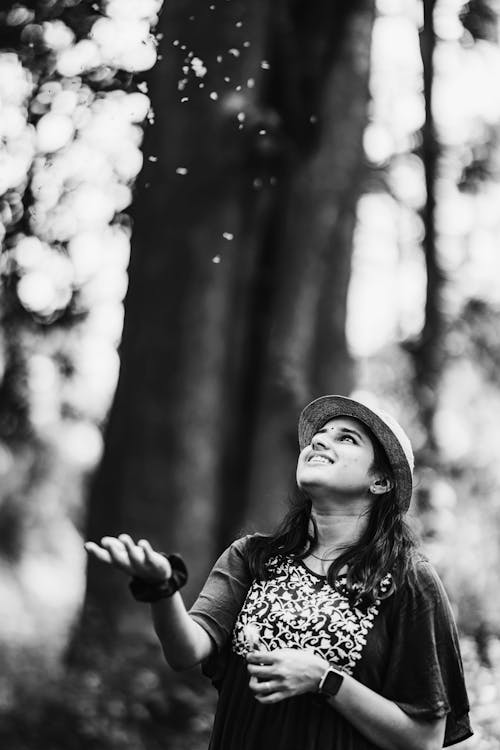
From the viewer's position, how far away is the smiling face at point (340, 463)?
3.11 meters

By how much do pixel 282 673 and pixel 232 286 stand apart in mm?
5610

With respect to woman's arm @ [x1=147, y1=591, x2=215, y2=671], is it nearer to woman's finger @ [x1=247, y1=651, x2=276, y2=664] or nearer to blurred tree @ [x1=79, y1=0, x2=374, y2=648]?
woman's finger @ [x1=247, y1=651, x2=276, y2=664]

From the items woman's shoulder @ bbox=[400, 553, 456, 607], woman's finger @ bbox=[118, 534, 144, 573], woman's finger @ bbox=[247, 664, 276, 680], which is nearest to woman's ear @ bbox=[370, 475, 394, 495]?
woman's shoulder @ bbox=[400, 553, 456, 607]

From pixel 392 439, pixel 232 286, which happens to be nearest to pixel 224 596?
pixel 392 439

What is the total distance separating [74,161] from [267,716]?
4.03 m

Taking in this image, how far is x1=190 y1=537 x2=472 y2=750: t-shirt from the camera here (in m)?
2.90

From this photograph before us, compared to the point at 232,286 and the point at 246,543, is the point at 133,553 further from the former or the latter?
the point at 232,286

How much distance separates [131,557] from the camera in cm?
268

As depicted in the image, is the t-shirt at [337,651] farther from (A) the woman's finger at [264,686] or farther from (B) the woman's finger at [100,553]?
(B) the woman's finger at [100,553]

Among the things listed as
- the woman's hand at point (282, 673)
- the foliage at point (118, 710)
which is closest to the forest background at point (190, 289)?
the foliage at point (118, 710)

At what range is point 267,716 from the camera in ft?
9.64

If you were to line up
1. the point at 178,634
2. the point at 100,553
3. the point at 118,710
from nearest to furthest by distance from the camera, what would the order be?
the point at 100,553, the point at 178,634, the point at 118,710

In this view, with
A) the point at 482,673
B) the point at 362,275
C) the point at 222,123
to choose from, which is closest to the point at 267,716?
the point at 482,673

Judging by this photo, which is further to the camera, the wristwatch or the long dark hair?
the long dark hair
